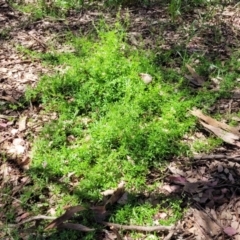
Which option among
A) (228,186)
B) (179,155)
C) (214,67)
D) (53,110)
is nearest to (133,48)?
(214,67)

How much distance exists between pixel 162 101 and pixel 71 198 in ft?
4.32

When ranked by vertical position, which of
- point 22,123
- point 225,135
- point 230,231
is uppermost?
point 225,135

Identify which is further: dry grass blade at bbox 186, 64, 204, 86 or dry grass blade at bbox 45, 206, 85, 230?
dry grass blade at bbox 186, 64, 204, 86

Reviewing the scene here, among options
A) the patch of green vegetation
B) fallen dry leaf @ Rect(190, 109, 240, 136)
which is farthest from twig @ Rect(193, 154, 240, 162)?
fallen dry leaf @ Rect(190, 109, 240, 136)

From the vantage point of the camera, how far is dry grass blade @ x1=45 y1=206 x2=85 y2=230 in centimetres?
265

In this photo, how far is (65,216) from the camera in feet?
8.77

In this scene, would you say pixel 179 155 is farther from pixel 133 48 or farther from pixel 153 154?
pixel 133 48

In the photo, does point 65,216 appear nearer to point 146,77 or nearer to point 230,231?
point 230,231

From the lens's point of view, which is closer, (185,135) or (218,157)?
(218,157)

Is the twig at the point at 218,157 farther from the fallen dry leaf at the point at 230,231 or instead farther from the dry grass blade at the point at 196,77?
the dry grass blade at the point at 196,77

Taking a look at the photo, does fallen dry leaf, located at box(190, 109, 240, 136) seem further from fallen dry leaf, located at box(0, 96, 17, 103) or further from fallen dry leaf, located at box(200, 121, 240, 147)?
fallen dry leaf, located at box(0, 96, 17, 103)

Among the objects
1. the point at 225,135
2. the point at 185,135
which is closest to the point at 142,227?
the point at 185,135

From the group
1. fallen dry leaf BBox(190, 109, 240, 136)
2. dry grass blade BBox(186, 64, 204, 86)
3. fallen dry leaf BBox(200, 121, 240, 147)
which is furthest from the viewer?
dry grass blade BBox(186, 64, 204, 86)

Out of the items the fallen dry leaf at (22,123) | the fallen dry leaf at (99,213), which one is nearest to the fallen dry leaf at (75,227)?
the fallen dry leaf at (99,213)
